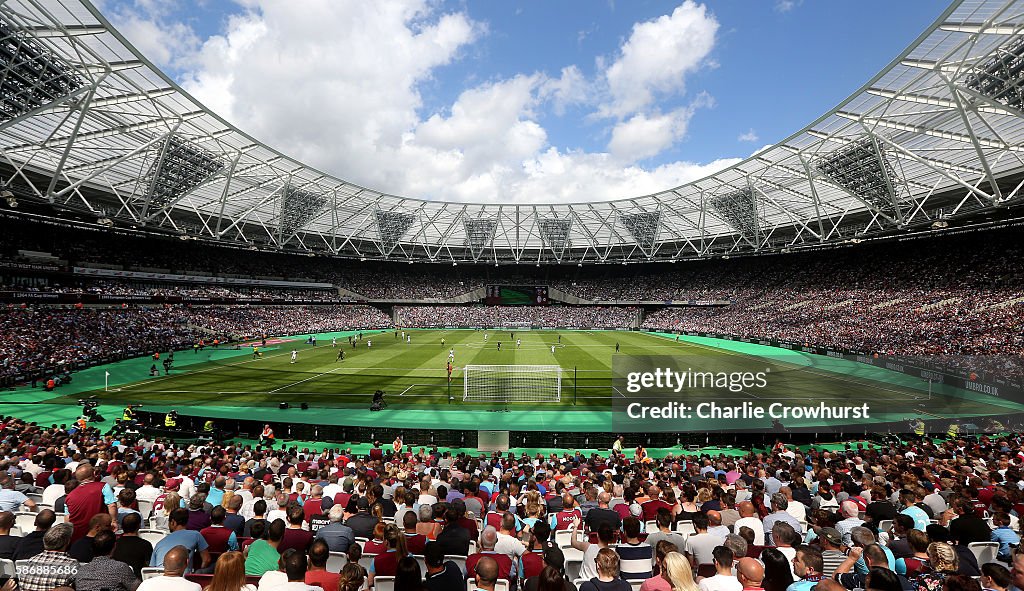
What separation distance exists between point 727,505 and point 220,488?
30.3ft

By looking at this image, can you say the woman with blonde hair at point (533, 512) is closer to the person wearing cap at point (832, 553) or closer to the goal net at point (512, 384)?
the person wearing cap at point (832, 553)

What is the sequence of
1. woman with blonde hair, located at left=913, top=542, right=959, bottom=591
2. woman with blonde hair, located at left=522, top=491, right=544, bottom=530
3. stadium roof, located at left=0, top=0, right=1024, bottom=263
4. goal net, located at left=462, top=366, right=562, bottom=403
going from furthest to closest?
1. goal net, located at left=462, top=366, right=562, bottom=403
2. stadium roof, located at left=0, top=0, right=1024, bottom=263
3. woman with blonde hair, located at left=522, top=491, right=544, bottom=530
4. woman with blonde hair, located at left=913, top=542, right=959, bottom=591

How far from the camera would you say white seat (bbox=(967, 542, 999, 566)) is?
5.64 meters

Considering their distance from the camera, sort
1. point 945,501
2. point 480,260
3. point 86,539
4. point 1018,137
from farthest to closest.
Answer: point 480,260, point 1018,137, point 945,501, point 86,539

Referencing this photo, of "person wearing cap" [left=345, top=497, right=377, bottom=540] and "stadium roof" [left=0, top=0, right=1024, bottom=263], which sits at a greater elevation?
"stadium roof" [left=0, top=0, right=1024, bottom=263]

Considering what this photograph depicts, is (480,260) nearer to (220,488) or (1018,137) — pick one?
(1018,137)

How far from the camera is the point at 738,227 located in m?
59.9

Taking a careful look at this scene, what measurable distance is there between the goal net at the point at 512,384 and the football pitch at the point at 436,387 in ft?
2.27

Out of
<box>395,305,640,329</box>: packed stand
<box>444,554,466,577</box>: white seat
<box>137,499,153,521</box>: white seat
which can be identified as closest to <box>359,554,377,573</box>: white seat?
<box>444,554,466,577</box>: white seat

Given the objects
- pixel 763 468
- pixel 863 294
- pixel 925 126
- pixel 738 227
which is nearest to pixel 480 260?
pixel 738 227

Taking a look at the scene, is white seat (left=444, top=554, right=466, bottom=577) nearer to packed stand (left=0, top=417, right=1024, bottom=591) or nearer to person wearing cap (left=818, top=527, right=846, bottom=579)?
packed stand (left=0, top=417, right=1024, bottom=591)

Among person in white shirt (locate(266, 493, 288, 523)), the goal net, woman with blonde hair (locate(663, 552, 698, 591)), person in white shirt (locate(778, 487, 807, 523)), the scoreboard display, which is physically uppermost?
the scoreboard display

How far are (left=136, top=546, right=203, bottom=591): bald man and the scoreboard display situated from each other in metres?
89.0

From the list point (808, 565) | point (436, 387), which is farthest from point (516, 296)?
point (808, 565)
